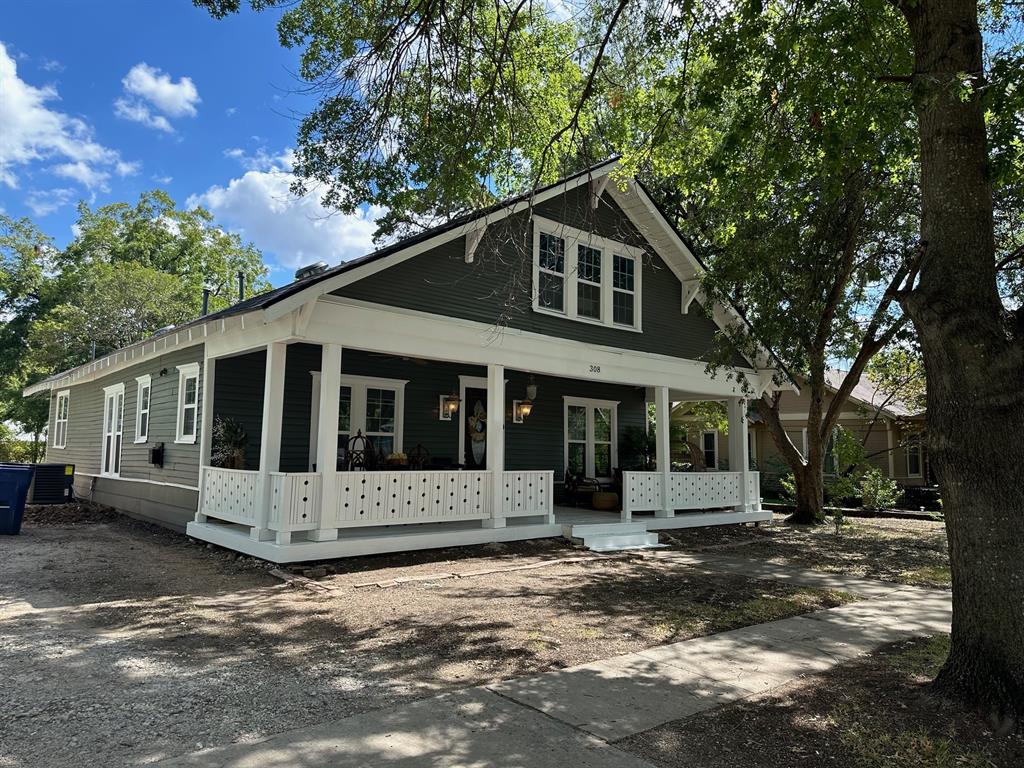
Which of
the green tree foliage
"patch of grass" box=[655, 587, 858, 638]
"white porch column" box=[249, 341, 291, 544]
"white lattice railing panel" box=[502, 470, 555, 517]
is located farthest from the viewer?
the green tree foliage

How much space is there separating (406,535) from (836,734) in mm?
7003

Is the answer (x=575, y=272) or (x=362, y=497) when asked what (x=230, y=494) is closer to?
(x=362, y=497)

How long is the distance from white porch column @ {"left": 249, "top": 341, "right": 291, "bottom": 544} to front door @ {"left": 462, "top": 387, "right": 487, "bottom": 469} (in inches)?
198

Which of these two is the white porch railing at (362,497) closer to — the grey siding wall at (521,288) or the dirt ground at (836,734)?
the grey siding wall at (521,288)

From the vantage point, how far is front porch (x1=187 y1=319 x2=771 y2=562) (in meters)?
9.26

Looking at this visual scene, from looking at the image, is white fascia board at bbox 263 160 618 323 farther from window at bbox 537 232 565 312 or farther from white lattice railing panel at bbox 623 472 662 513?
white lattice railing panel at bbox 623 472 662 513

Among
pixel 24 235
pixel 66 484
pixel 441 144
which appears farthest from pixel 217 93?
pixel 24 235

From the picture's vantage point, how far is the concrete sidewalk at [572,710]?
11.7 feet

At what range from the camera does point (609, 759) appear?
3.61 meters

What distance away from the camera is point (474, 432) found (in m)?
13.9

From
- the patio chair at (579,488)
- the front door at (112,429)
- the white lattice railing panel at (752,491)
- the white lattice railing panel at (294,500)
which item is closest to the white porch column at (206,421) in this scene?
the white lattice railing panel at (294,500)

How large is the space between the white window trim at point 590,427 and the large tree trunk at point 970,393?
37.3 feet

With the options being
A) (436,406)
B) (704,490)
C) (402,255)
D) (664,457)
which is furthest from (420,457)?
(704,490)

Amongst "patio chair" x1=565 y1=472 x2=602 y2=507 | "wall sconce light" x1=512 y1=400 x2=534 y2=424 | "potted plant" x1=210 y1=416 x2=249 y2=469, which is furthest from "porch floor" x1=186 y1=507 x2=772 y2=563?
"wall sconce light" x1=512 y1=400 x2=534 y2=424
